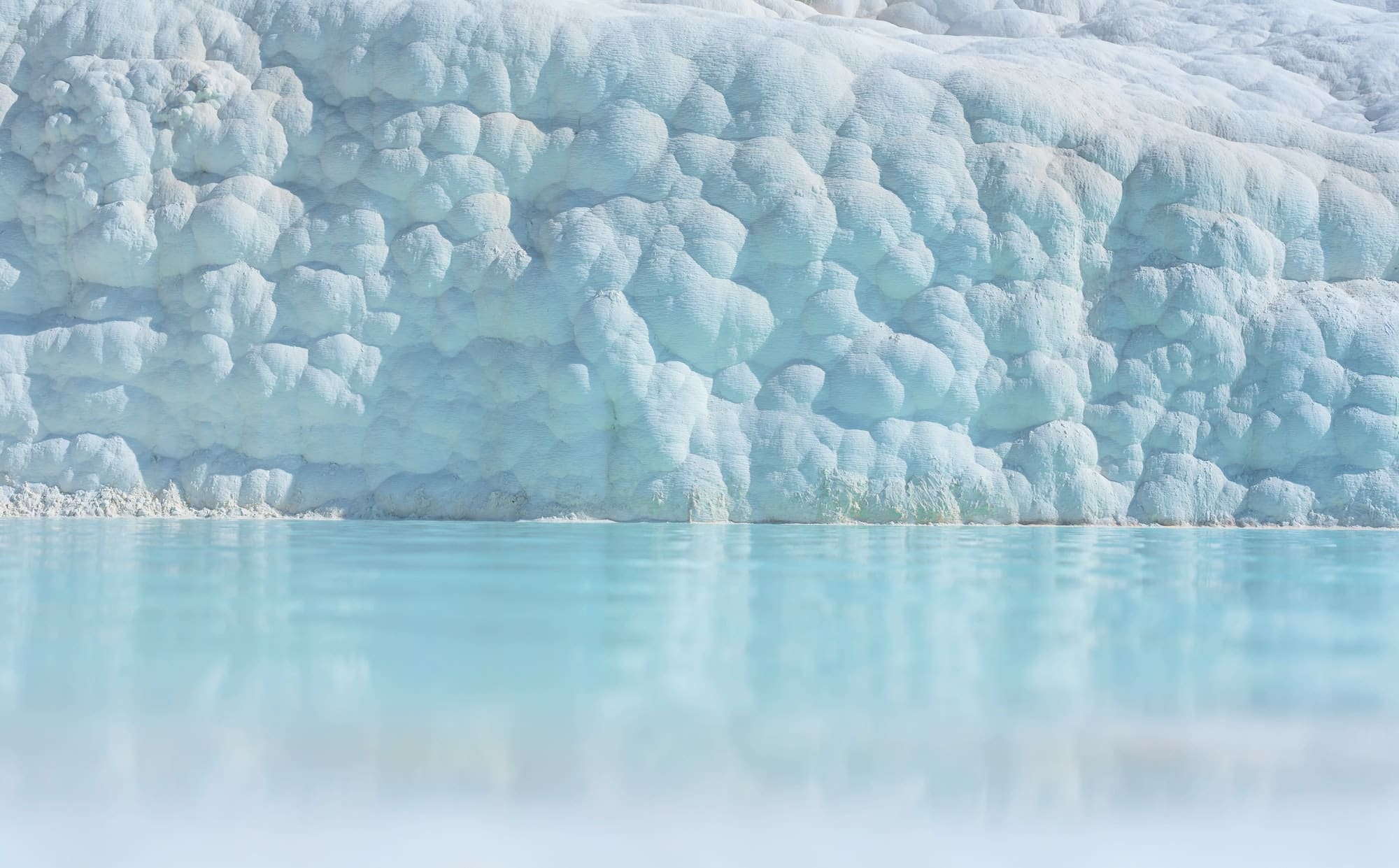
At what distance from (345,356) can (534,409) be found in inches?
48.8

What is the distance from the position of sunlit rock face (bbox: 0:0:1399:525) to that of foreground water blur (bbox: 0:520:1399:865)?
3847 millimetres

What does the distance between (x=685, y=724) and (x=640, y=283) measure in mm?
5613

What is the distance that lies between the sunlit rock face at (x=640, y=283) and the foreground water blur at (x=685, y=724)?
385 cm

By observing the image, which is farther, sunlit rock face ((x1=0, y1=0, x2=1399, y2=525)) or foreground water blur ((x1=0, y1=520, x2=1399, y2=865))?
sunlit rock face ((x1=0, y1=0, x2=1399, y2=525))

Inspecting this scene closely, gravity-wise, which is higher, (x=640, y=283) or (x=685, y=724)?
(x=640, y=283)

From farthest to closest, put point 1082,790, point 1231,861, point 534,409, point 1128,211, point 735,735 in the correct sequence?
point 1128,211
point 534,409
point 735,735
point 1082,790
point 1231,861

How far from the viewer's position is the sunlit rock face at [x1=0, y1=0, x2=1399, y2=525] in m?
7.05

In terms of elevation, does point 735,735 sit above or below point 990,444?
below

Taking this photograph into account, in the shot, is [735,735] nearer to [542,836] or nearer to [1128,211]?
[542,836]

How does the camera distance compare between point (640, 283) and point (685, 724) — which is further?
point (640, 283)

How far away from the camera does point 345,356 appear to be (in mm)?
7133

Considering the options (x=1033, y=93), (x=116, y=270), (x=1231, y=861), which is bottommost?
(x=1231, y=861)

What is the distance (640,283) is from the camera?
7.08m

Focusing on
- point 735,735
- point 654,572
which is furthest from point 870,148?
point 735,735
